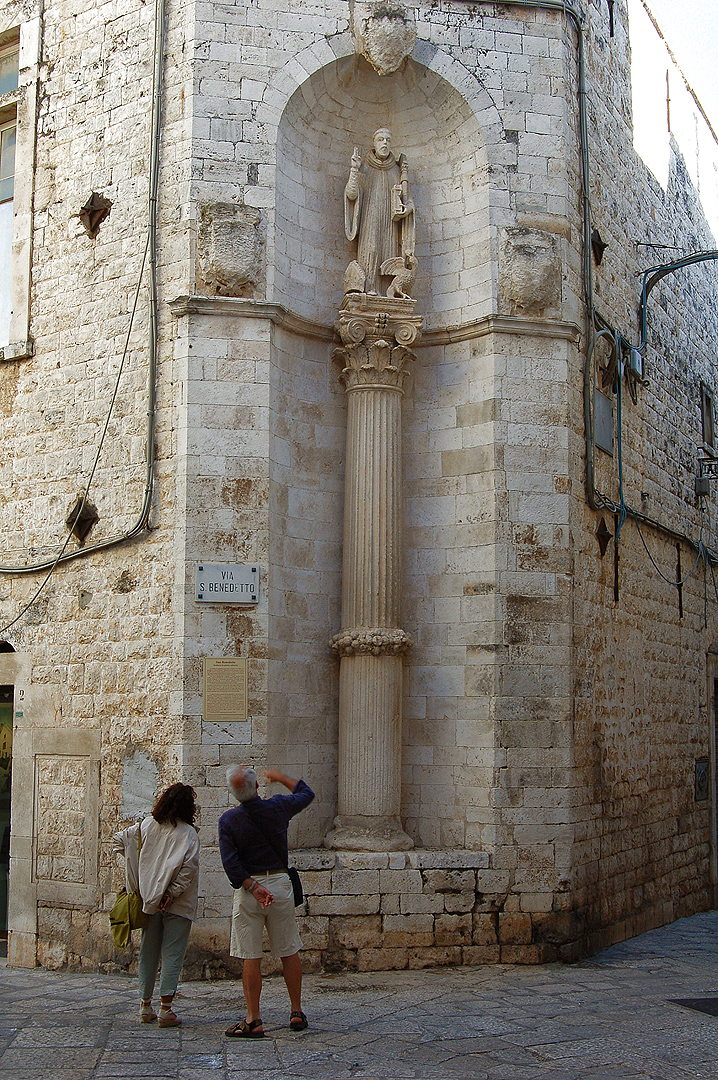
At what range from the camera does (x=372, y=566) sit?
27.9ft

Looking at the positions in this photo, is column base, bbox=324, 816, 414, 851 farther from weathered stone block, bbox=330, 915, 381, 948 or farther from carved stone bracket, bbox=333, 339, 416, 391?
carved stone bracket, bbox=333, 339, 416, 391

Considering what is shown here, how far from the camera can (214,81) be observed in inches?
338

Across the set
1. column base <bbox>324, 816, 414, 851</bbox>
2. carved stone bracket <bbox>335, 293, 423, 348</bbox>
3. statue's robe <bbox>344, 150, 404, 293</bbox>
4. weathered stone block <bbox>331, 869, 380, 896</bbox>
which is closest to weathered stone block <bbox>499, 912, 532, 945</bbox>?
column base <bbox>324, 816, 414, 851</bbox>

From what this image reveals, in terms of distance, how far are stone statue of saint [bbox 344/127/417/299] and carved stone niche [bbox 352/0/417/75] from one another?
0.53m

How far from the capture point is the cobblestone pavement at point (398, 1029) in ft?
18.0

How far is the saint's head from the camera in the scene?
9141 mm

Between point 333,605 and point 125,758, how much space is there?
1.92 meters

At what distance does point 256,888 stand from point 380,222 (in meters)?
5.46

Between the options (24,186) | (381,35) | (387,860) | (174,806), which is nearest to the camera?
(174,806)

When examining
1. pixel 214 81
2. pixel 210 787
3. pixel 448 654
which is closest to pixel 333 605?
pixel 448 654

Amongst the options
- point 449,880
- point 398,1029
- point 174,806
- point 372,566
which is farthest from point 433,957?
point 372,566

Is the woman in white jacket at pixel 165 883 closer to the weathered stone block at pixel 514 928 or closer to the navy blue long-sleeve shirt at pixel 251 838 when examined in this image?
the navy blue long-sleeve shirt at pixel 251 838

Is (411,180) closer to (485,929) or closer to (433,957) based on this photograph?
(485,929)

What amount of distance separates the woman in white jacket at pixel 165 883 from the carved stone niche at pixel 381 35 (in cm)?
593
